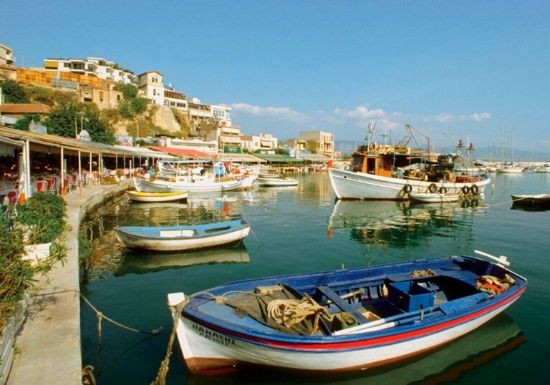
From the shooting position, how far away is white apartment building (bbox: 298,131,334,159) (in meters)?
132

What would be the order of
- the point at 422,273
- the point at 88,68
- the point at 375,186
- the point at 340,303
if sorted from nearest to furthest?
1. the point at 340,303
2. the point at 422,273
3. the point at 375,186
4. the point at 88,68

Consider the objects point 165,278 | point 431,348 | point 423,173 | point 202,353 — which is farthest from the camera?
point 423,173

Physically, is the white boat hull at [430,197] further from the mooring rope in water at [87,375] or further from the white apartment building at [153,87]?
the white apartment building at [153,87]

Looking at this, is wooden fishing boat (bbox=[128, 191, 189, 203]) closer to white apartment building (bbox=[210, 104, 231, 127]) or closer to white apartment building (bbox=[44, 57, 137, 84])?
white apartment building (bbox=[44, 57, 137, 84])

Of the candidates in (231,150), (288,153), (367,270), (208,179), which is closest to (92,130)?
(208,179)

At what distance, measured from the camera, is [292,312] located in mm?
6742

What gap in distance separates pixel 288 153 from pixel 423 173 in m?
68.0

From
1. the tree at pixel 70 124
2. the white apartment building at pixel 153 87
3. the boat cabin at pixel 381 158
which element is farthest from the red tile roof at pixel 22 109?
the boat cabin at pixel 381 158

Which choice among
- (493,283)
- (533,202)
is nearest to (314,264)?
(493,283)

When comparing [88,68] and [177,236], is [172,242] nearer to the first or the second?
[177,236]

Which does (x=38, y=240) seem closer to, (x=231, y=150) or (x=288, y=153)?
(x=231, y=150)

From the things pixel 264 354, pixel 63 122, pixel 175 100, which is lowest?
pixel 264 354

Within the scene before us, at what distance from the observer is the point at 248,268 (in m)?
13.9

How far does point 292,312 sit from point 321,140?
13048 centimetres
